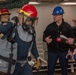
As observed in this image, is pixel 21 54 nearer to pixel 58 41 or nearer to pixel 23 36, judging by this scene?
pixel 23 36

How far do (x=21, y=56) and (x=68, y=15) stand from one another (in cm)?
324

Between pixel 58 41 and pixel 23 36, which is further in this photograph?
pixel 58 41

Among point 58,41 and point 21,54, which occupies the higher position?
point 21,54

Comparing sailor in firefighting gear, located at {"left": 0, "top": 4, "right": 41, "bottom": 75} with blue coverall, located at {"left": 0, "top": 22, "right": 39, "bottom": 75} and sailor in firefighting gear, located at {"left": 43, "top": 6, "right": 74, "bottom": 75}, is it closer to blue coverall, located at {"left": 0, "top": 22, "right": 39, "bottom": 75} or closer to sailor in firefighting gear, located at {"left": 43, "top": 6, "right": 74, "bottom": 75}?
blue coverall, located at {"left": 0, "top": 22, "right": 39, "bottom": 75}

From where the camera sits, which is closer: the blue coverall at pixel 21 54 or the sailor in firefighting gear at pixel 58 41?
the blue coverall at pixel 21 54

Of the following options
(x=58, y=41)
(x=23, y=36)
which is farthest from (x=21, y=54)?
(x=58, y=41)

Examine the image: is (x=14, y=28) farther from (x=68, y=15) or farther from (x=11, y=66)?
(x=68, y=15)

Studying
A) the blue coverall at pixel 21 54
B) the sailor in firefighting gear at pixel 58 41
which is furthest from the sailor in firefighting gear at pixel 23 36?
the sailor in firefighting gear at pixel 58 41

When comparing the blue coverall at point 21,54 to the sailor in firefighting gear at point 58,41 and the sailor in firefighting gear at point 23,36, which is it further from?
the sailor in firefighting gear at point 58,41

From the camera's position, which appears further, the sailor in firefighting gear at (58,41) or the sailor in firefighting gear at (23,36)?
the sailor in firefighting gear at (58,41)

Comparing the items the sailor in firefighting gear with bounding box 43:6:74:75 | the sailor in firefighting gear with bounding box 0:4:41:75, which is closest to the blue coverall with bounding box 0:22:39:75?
the sailor in firefighting gear with bounding box 0:4:41:75

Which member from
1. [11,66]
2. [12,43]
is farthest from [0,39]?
[11,66]

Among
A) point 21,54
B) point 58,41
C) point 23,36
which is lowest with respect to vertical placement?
point 58,41

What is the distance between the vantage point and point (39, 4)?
5.31 meters
